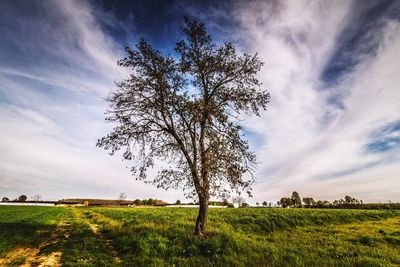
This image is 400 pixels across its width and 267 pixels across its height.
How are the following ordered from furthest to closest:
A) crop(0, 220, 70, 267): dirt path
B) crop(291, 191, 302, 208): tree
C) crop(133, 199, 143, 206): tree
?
crop(133, 199, 143, 206): tree, crop(291, 191, 302, 208): tree, crop(0, 220, 70, 267): dirt path

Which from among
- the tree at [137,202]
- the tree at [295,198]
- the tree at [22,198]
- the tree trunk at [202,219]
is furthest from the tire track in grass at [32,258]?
the tree at [22,198]

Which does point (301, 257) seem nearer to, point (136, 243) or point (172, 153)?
point (136, 243)

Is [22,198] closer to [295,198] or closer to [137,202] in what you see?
[137,202]

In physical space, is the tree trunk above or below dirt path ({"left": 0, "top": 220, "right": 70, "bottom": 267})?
above

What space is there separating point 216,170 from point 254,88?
5.81 metres

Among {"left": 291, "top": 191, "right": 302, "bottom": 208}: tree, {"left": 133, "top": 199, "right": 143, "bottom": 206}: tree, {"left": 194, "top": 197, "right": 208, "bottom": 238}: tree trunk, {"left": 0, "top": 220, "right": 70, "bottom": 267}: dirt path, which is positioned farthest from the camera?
{"left": 133, "top": 199, "right": 143, "bottom": 206}: tree

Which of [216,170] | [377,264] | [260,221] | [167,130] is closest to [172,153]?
[167,130]

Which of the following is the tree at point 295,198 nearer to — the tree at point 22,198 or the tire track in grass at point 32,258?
the tire track in grass at point 32,258

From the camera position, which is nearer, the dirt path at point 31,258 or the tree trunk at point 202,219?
the dirt path at point 31,258

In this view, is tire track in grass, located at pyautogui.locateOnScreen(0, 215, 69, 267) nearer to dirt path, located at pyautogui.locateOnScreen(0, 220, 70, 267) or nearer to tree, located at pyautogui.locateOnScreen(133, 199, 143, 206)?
dirt path, located at pyautogui.locateOnScreen(0, 220, 70, 267)

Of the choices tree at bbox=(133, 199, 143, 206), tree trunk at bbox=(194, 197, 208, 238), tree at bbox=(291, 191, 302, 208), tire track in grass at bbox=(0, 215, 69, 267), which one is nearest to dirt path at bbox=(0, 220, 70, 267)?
tire track in grass at bbox=(0, 215, 69, 267)

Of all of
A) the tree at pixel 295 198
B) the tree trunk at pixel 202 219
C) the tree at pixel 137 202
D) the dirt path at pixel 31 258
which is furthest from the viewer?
the tree at pixel 137 202

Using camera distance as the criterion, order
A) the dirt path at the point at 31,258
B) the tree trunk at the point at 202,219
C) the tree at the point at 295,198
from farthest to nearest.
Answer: the tree at the point at 295,198, the tree trunk at the point at 202,219, the dirt path at the point at 31,258

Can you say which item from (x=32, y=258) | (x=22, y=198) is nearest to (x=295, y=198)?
(x=32, y=258)
